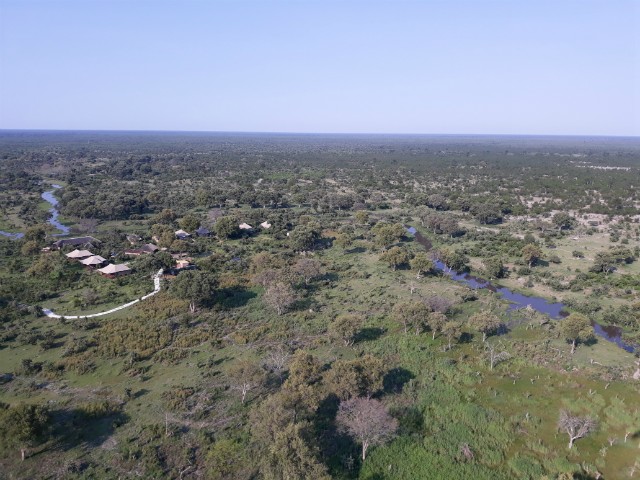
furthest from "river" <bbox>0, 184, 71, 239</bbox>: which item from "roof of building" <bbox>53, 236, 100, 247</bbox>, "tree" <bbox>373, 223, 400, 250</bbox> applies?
"tree" <bbox>373, 223, 400, 250</bbox>

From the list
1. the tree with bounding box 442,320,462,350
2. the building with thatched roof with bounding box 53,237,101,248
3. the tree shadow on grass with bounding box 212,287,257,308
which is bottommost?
the tree shadow on grass with bounding box 212,287,257,308

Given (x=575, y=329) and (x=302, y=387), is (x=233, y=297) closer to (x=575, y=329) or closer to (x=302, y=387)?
(x=302, y=387)

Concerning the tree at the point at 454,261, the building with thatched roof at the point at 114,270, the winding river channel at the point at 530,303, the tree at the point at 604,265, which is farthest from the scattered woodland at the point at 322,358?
the building with thatched roof at the point at 114,270

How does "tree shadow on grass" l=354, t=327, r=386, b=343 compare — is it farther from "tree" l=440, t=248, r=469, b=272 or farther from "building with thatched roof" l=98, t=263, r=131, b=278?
"building with thatched roof" l=98, t=263, r=131, b=278

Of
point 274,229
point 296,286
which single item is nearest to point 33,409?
point 296,286

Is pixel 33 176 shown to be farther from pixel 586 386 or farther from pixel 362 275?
pixel 586 386

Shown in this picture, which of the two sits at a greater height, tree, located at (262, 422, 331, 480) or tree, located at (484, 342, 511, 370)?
tree, located at (262, 422, 331, 480)
